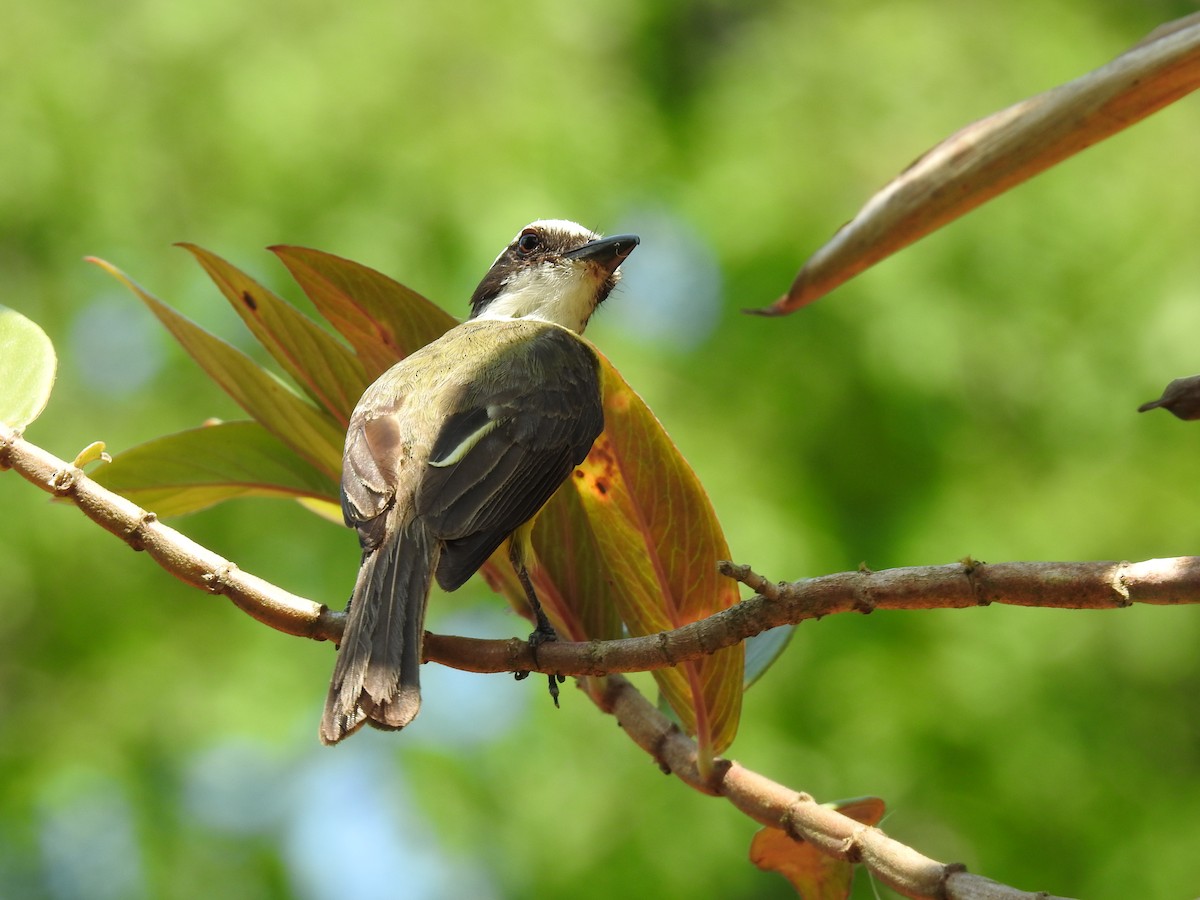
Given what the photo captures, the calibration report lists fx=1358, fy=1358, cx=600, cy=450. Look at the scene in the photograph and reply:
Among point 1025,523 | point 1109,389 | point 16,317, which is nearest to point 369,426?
point 16,317

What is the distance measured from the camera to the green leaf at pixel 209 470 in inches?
100

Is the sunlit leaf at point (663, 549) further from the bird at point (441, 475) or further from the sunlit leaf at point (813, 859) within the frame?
the bird at point (441, 475)

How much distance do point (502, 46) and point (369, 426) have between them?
4.08 meters

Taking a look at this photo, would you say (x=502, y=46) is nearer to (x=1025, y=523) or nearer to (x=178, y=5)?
(x=178, y=5)

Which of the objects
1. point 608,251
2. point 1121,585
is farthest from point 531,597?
point 608,251

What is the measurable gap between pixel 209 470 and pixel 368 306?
0.44 m

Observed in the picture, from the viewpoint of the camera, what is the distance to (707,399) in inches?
224

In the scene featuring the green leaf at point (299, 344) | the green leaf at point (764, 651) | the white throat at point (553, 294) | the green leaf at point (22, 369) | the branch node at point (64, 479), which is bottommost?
the branch node at point (64, 479)

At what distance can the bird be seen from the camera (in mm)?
2141

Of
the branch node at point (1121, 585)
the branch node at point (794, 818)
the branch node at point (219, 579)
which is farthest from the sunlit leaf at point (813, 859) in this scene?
the branch node at point (219, 579)

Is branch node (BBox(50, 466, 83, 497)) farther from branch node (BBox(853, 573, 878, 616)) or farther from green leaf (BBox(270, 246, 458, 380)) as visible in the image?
branch node (BBox(853, 573, 878, 616))

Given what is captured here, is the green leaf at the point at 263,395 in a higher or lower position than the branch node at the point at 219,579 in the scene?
higher

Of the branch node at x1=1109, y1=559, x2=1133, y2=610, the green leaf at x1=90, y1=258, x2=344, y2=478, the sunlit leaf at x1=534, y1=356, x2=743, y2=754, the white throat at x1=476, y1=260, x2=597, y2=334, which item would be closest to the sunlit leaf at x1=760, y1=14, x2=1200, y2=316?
the sunlit leaf at x1=534, y1=356, x2=743, y2=754

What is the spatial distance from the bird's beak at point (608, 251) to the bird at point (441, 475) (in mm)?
543
